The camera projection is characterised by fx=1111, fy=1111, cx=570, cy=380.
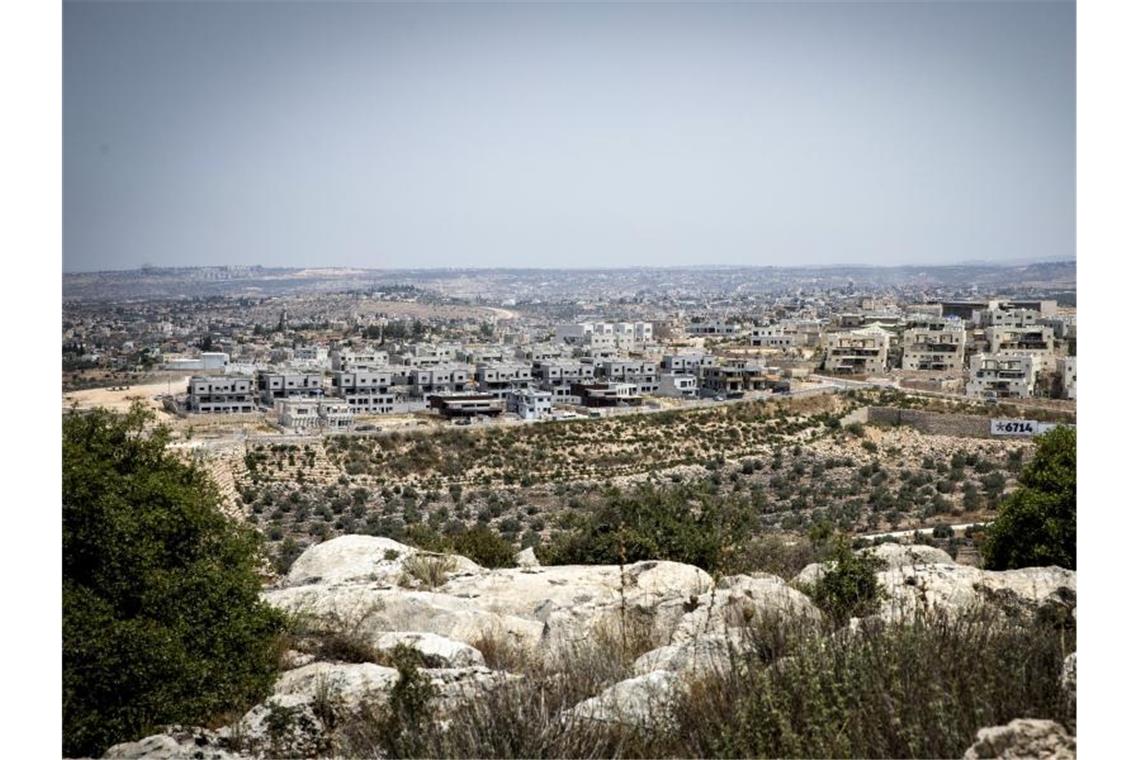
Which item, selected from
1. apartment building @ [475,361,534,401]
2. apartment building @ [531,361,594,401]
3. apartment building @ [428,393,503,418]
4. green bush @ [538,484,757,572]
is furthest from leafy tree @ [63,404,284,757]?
apartment building @ [475,361,534,401]

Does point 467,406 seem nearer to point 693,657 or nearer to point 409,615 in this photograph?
point 409,615

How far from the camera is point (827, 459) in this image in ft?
57.5

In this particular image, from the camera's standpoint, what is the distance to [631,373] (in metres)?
28.0

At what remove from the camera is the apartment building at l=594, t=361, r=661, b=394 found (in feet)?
89.2

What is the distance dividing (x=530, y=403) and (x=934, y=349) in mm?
11974

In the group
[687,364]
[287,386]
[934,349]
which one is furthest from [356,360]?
[934,349]

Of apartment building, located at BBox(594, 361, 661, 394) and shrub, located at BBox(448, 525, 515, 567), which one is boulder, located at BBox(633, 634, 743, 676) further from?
apartment building, located at BBox(594, 361, 661, 394)

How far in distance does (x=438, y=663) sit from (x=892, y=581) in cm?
187

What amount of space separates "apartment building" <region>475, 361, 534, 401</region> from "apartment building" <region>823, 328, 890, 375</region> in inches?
335

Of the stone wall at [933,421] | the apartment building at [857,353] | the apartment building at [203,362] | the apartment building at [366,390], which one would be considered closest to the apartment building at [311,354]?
the apartment building at [203,362]

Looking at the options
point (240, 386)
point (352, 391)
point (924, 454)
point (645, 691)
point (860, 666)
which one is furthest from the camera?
point (352, 391)
